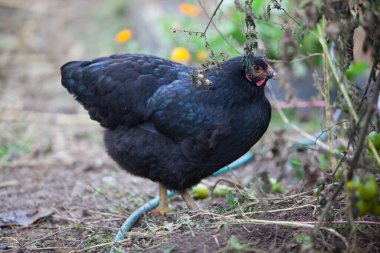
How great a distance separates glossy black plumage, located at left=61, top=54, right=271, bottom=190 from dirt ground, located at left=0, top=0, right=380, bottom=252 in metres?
0.27

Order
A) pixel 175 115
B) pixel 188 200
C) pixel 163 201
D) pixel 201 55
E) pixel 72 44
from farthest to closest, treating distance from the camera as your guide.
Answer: pixel 72 44 < pixel 201 55 < pixel 163 201 < pixel 188 200 < pixel 175 115

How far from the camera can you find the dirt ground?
2811 millimetres

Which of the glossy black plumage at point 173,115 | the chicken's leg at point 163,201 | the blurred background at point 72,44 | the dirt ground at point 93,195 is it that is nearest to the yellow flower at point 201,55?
the blurred background at point 72,44

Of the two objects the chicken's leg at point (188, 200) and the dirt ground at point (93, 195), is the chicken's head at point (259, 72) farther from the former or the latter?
the chicken's leg at point (188, 200)

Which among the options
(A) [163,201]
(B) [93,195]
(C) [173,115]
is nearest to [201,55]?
(B) [93,195]

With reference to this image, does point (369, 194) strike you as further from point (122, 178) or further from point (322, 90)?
point (122, 178)

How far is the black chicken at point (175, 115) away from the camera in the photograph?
11.9 feet

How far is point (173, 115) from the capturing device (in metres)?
3.73

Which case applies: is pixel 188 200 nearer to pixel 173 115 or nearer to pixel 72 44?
pixel 173 115

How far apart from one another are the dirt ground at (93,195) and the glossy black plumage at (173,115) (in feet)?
0.88

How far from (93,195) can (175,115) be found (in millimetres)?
1334

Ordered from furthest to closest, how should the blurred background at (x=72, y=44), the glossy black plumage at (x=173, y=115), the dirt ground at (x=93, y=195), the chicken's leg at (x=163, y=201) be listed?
the blurred background at (x=72, y=44), the chicken's leg at (x=163, y=201), the glossy black plumage at (x=173, y=115), the dirt ground at (x=93, y=195)

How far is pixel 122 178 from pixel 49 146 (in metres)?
1.25

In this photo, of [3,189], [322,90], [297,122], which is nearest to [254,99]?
[322,90]
